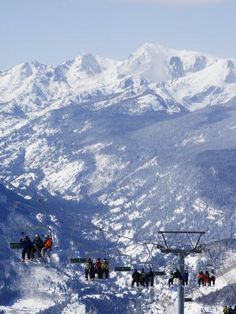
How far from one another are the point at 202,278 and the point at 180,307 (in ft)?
45.4

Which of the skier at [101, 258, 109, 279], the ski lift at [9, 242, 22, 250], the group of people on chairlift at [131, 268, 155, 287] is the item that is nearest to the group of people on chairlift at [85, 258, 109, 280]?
the skier at [101, 258, 109, 279]

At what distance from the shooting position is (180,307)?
359 feet

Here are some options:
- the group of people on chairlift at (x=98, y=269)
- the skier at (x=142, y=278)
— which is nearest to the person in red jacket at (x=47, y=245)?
the group of people on chairlift at (x=98, y=269)

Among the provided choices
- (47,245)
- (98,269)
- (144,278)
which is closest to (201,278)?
(144,278)

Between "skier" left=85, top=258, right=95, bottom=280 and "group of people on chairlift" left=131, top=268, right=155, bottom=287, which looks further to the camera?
"group of people on chairlift" left=131, top=268, right=155, bottom=287

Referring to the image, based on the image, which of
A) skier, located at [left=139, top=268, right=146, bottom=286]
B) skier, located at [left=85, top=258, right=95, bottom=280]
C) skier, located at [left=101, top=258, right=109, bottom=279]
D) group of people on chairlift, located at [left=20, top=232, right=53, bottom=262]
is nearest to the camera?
group of people on chairlift, located at [left=20, top=232, right=53, bottom=262]

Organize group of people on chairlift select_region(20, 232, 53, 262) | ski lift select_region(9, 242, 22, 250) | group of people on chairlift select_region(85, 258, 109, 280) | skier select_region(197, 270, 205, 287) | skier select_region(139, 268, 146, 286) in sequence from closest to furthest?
ski lift select_region(9, 242, 22, 250) < group of people on chairlift select_region(20, 232, 53, 262) < group of people on chairlift select_region(85, 258, 109, 280) < skier select_region(139, 268, 146, 286) < skier select_region(197, 270, 205, 287)

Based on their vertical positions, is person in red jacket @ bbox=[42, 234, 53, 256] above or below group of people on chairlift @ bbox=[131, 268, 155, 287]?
above

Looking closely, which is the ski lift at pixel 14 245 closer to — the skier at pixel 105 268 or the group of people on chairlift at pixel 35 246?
the group of people on chairlift at pixel 35 246

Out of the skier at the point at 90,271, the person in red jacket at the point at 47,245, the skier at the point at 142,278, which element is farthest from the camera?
the skier at the point at 142,278

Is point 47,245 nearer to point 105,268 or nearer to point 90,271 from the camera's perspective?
point 90,271

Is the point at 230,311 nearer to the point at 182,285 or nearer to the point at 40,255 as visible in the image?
the point at 182,285

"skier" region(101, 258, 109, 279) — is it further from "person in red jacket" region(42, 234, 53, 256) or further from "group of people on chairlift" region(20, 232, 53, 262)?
"group of people on chairlift" region(20, 232, 53, 262)

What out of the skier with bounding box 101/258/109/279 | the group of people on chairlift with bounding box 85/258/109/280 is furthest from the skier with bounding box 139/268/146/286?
the skier with bounding box 101/258/109/279
